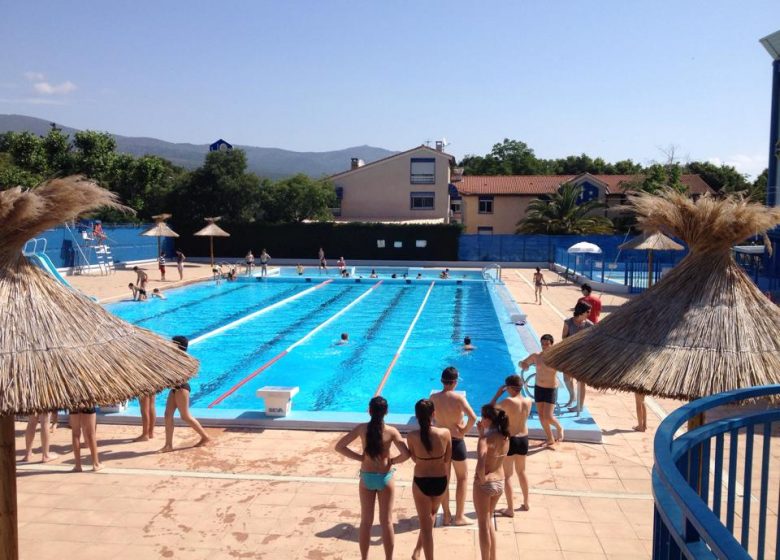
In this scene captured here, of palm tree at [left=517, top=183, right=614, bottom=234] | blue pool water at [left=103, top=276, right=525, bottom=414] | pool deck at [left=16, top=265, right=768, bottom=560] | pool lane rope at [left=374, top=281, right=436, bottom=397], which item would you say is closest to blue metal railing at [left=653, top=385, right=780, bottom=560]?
pool deck at [left=16, top=265, right=768, bottom=560]

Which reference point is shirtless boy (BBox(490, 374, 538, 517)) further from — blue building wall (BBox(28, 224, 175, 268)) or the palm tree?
the palm tree

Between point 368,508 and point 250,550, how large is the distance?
1.18m

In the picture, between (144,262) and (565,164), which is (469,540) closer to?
(144,262)

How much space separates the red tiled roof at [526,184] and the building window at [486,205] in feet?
1.75

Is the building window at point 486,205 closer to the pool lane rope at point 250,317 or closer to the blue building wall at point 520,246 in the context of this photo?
the blue building wall at point 520,246

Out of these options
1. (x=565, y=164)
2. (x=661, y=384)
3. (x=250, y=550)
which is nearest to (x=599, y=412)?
(x=661, y=384)

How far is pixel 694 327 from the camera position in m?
4.90

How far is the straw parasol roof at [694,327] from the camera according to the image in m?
4.67

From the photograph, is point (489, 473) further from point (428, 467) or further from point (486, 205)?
point (486, 205)

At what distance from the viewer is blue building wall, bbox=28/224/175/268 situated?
28203mm

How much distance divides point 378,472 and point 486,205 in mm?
43068

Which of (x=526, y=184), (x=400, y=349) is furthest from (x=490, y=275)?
(x=526, y=184)

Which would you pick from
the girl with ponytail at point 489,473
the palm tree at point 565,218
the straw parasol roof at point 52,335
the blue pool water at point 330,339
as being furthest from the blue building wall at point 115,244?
the girl with ponytail at point 489,473

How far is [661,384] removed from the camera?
183 inches
